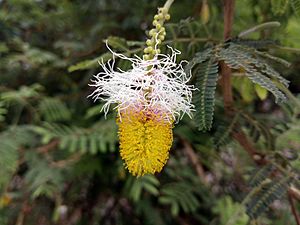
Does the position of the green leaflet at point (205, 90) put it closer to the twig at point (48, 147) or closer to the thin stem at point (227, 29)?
the thin stem at point (227, 29)

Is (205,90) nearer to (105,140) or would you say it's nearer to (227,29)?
(227,29)

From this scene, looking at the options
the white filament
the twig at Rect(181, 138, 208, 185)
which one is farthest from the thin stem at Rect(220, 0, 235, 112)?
the twig at Rect(181, 138, 208, 185)

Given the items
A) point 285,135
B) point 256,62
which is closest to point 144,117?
point 256,62

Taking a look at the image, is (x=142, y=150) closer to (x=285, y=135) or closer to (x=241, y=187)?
(x=285, y=135)

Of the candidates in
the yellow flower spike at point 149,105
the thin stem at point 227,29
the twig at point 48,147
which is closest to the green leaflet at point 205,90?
the yellow flower spike at point 149,105

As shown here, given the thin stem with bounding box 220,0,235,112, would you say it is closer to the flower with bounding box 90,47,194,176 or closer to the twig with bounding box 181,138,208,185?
the flower with bounding box 90,47,194,176

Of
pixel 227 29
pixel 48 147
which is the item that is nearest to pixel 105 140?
pixel 48 147
